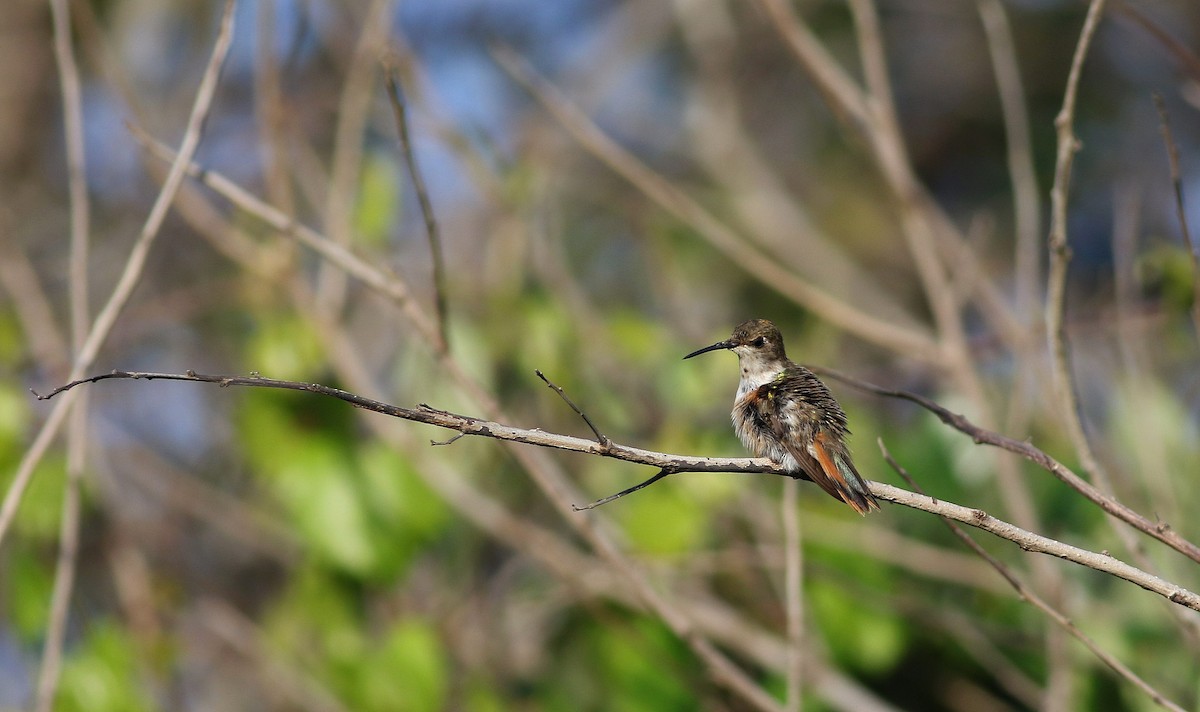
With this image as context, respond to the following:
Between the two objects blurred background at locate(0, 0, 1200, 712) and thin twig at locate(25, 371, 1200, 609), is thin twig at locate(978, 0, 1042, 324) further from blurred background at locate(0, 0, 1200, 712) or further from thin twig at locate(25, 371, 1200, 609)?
thin twig at locate(25, 371, 1200, 609)

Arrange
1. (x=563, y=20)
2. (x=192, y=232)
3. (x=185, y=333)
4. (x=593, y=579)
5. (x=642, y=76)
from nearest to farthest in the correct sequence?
(x=593, y=579), (x=185, y=333), (x=192, y=232), (x=563, y=20), (x=642, y=76)

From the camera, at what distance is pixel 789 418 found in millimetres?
2955

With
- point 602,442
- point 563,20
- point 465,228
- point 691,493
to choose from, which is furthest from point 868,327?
point 563,20

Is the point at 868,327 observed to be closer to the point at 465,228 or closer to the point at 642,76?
the point at 465,228

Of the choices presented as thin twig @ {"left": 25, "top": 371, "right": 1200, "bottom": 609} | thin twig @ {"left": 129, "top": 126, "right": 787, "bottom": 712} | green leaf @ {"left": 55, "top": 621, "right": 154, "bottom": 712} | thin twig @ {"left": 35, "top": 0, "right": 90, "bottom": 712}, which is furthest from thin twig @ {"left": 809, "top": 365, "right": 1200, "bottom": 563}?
green leaf @ {"left": 55, "top": 621, "right": 154, "bottom": 712}

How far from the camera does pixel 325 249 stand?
130 inches

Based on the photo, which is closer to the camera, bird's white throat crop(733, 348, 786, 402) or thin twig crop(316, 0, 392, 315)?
bird's white throat crop(733, 348, 786, 402)

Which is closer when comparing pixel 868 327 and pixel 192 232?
pixel 868 327

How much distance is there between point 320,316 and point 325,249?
918 millimetres

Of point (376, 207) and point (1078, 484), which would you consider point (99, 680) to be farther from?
point (1078, 484)

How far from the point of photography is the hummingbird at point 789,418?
2.59m

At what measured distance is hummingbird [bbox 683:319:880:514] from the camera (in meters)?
2.59

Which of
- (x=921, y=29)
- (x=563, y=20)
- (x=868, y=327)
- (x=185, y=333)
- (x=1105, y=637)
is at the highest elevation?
(x=921, y=29)

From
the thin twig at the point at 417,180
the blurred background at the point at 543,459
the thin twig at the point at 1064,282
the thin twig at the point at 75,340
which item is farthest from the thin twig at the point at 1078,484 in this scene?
the thin twig at the point at 75,340
